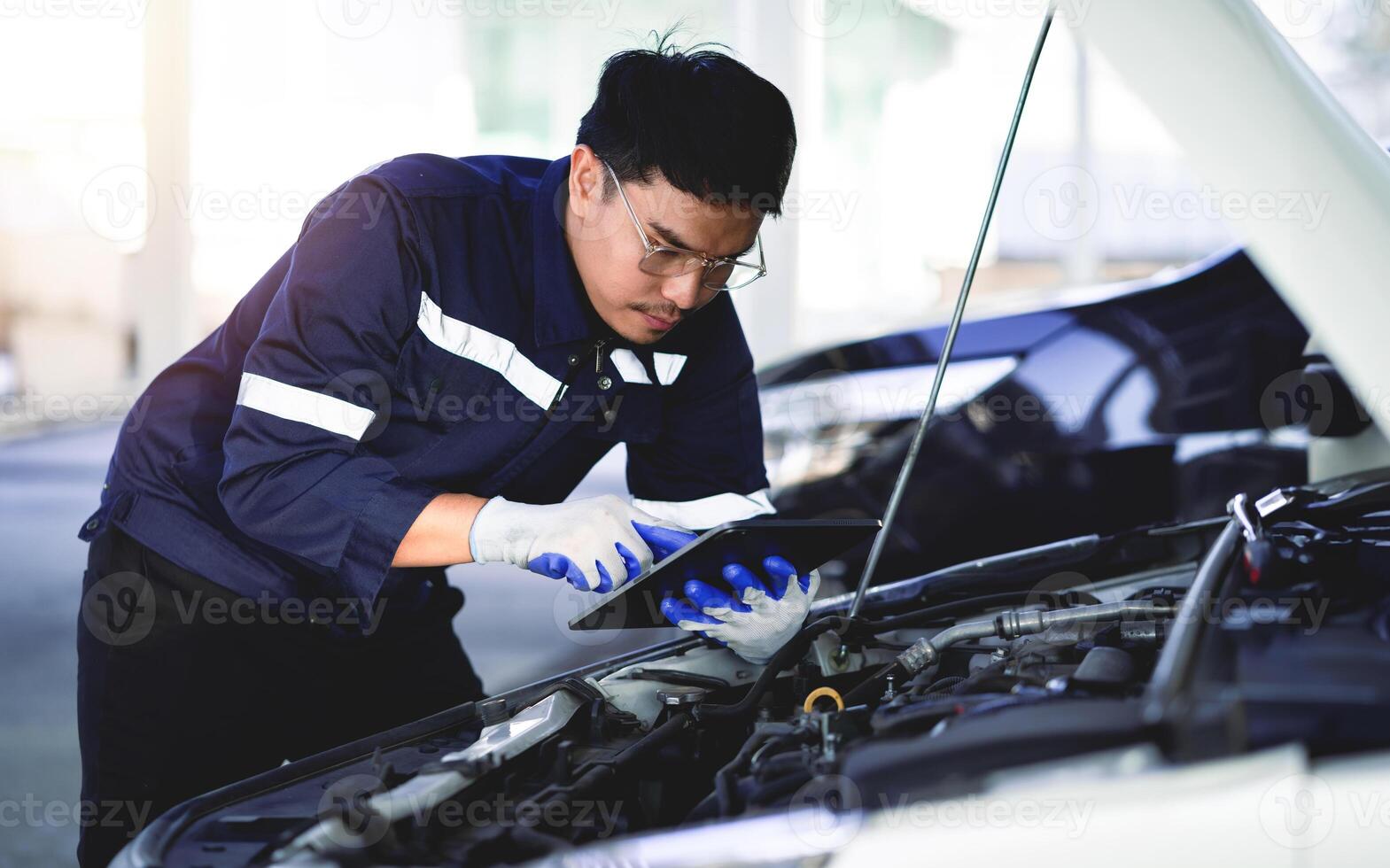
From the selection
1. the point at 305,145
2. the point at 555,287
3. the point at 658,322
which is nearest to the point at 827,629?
the point at 658,322

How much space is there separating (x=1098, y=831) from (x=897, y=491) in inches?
30.8

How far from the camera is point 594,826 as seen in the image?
3.44ft

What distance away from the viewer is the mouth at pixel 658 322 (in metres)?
1.49

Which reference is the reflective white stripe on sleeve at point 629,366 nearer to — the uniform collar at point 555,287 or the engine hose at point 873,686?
the uniform collar at point 555,287

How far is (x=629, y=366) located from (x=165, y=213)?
5.48 meters

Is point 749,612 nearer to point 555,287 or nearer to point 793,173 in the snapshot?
point 555,287

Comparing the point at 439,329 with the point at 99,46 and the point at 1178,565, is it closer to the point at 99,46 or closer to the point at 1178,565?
the point at 1178,565

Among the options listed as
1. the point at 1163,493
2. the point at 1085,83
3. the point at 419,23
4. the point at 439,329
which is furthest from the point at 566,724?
the point at 1085,83

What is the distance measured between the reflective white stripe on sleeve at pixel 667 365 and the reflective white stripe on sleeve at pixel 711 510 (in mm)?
198

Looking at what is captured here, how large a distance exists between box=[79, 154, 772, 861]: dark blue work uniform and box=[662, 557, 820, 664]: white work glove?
25cm

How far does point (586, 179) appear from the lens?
145cm

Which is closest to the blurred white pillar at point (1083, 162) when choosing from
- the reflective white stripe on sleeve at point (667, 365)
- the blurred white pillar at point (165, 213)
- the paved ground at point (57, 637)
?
the paved ground at point (57, 637)

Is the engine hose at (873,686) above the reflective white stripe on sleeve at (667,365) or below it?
below

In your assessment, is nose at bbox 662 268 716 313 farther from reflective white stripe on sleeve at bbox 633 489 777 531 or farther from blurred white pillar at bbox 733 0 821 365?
blurred white pillar at bbox 733 0 821 365
